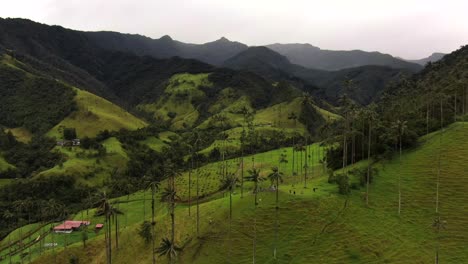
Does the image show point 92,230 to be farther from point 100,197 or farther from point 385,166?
point 385,166

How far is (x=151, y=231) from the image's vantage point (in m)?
121

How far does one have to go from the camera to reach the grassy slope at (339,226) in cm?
9950

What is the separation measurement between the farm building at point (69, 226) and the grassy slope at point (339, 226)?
3497 cm

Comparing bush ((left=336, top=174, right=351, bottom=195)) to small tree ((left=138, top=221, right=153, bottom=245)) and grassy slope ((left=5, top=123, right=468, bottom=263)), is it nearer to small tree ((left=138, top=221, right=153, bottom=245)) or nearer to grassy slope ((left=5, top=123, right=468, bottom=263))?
grassy slope ((left=5, top=123, right=468, bottom=263))

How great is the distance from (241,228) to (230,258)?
10110mm

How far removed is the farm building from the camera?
537ft

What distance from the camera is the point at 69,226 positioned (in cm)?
16600

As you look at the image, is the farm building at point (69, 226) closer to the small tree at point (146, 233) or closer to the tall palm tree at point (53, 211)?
the tall palm tree at point (53, 211)

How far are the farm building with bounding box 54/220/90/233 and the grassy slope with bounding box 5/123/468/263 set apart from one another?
3497cm

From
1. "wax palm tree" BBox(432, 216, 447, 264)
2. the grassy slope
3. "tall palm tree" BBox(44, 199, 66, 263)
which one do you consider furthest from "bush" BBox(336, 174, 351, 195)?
"tall palm tree" BBox(44, 199, 66, 263)

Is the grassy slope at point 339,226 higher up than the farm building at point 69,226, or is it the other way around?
the grassy slope at point 339,226

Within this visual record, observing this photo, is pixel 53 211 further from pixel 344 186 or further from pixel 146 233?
pixel 344 186

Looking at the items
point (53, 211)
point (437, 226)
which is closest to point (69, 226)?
point (53, 211)

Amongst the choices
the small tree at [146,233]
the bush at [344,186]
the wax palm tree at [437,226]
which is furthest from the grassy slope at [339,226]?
the bush at [344,186]
